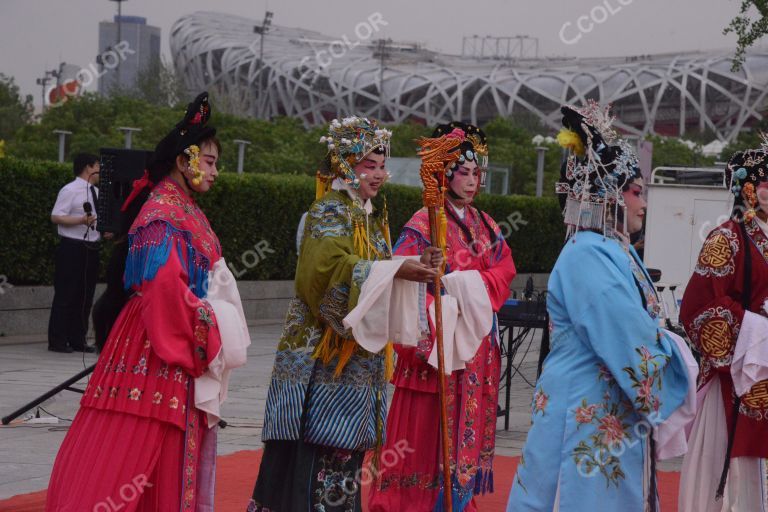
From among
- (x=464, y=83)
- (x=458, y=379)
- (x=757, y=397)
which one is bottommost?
(x=458, y=379)

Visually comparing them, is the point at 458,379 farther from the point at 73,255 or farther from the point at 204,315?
the point at 73,255

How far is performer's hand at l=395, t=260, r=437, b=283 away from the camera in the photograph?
4934 millimetres

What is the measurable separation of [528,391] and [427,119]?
76734 mm

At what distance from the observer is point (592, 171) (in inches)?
169

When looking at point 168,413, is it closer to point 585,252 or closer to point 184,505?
point 184,505

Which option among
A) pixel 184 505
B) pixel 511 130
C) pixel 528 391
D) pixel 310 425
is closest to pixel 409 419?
pixel 310 425

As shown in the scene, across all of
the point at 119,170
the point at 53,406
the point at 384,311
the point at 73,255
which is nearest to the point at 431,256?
the point at 384,311

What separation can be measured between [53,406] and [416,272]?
177 inches

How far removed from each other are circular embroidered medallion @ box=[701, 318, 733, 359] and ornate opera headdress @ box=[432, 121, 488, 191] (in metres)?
1.69

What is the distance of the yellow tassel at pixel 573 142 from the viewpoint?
4.40 metres

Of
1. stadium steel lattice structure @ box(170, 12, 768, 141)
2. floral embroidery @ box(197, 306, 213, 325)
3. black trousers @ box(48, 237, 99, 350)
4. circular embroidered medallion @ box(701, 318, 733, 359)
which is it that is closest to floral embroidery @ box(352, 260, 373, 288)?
floral embroidery @ box(197, 306, 213, 325)

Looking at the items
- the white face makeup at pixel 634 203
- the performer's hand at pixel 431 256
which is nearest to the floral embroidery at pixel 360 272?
the performer's hand at pixel 431 256

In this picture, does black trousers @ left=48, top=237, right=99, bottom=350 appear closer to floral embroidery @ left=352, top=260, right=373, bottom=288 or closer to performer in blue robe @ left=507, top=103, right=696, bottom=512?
floral embroidery @ left=352, top=260, right=373, bottom=288

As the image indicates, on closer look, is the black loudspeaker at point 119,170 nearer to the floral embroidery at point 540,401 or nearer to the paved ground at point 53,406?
the paved ground at point 53,406
